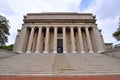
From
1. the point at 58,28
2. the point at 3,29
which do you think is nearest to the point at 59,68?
the point at 58,28

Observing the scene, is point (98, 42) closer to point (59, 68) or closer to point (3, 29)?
point (59, 68)

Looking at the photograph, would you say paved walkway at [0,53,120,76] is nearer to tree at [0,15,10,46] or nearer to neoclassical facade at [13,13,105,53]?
neoclassical facade at [13,13,105,53]

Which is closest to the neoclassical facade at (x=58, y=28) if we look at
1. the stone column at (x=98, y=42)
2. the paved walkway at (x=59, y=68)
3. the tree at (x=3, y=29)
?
the stone column at (x=98, y=42)

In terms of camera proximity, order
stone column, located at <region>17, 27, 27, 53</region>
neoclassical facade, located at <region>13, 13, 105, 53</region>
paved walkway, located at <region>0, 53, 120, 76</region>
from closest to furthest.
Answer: paved walkway, located at <region>0, 53, 120, 76</region> < stone column, located at <region>17, 27, 27, 53</region> < neoclassical facade, located at <region>13, 13, 105, 53</region>

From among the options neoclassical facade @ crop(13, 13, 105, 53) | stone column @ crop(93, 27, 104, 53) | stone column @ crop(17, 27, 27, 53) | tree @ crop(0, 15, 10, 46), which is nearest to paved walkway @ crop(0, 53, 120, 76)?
stone column @ crop(17, 27, 27, 53)

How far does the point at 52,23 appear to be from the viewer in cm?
2841

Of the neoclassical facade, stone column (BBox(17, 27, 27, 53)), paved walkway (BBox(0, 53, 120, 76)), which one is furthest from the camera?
the neoclassical facade

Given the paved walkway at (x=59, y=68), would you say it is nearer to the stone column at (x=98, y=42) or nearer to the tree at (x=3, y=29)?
the stone column at (x=98, y=42)

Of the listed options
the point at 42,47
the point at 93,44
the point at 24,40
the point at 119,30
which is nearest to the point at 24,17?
the point at 24,40

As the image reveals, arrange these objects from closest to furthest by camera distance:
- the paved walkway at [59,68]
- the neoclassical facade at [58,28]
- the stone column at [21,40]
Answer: the paved walkway at [59,68] < the stone column at [21,40] < the neoclassical facade at [58,28]

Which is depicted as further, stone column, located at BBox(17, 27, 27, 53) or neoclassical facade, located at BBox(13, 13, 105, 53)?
neoclassical facade, located at BBox(13, 13, 105, 53)

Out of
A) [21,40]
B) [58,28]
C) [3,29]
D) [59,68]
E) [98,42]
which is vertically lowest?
[59,68]

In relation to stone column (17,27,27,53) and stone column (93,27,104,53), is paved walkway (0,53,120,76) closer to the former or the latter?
stone column (17,27,27,53)

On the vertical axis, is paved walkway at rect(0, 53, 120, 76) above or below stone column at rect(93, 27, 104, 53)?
below
